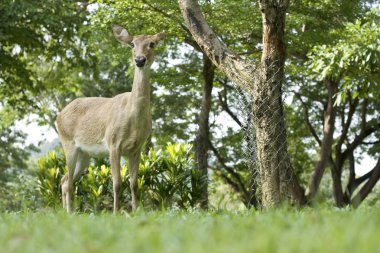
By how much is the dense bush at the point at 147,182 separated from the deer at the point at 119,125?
275 cm

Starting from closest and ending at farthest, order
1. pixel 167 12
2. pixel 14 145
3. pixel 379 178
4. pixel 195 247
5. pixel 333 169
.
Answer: pixel 195 247, pixel 167 12, pixel 379 178, pixel 333 169, pixel 14 145

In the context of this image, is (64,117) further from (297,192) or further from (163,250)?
(297,192)

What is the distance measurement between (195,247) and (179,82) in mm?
15569

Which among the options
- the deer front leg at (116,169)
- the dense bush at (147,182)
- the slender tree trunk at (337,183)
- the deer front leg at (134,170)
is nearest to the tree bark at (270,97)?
the deer front leg at (134,170)

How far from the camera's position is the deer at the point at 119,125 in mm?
8508

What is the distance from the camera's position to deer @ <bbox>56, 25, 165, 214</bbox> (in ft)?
27.9

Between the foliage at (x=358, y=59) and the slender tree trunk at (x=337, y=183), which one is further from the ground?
the foliage at (x=358, y=59)

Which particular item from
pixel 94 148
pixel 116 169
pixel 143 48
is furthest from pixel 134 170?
pixel 143 48

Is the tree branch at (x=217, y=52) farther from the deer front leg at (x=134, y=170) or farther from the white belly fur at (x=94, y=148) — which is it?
the white belly fur at (x=94, y=148)

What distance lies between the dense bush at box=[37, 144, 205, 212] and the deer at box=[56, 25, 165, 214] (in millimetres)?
2753

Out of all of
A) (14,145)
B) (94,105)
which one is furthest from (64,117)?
(14,145)

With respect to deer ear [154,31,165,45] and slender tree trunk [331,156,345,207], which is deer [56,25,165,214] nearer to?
deer ear [154,31,165,45]

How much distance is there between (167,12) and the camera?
47.7 feet

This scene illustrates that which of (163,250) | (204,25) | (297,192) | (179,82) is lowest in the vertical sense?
(163,250)
